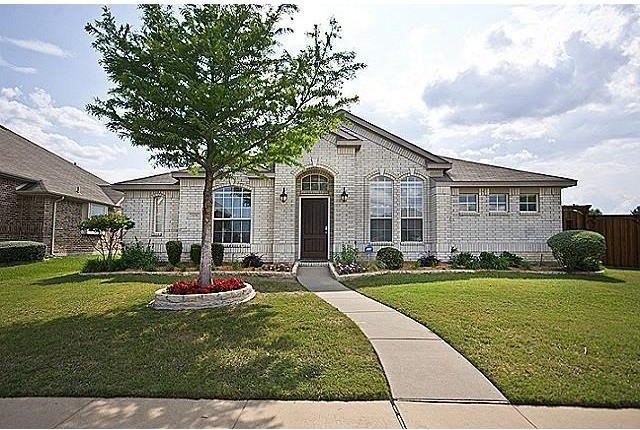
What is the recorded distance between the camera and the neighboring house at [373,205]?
1612 cm

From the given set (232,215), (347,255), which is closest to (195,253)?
(232,215)

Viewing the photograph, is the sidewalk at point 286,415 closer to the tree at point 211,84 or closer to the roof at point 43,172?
the tree at point 211,84

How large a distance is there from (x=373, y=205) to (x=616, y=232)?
10.1 meters

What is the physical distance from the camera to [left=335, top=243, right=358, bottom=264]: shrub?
14.9m

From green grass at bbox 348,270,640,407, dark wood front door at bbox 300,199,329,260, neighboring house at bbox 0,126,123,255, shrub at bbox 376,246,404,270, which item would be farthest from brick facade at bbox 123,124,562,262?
neighboring house at bbox 0,126,123,255

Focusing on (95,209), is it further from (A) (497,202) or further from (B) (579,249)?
(B) (579,249)

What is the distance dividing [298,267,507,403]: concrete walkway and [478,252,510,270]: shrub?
763 centimetres

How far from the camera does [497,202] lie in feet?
55.5

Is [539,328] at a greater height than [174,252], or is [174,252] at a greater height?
[174,252]

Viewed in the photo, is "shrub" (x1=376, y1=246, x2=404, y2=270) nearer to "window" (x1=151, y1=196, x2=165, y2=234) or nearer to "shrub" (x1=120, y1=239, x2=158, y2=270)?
"shrub" (x1=120, y1=239, x2=158, y2=270)

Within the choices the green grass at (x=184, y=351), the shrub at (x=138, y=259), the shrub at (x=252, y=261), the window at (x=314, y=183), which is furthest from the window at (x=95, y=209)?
the green grass at (x=184, y=351)

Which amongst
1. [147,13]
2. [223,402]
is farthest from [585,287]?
[147,13]

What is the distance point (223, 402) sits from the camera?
424 cm

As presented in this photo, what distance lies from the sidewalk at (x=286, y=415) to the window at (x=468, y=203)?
43.7ft
